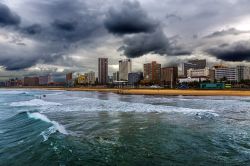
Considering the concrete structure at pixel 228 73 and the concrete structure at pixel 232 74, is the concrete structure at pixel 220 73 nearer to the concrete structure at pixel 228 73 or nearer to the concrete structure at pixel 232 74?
the concrete structure at pixel 228 73

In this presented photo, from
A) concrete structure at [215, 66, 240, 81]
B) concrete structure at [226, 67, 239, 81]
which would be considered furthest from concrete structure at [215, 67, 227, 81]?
concrete structure at [226, 67, 239, 81]

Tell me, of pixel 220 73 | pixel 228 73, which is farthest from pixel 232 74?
pixel 220 73

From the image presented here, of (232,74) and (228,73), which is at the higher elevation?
(228,73)

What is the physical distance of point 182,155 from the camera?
8.98 metres

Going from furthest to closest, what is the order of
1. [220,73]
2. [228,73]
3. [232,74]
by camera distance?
1. [220,73]
2. [228,73]
3. [232,74]

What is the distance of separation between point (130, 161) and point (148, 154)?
112 centimetres

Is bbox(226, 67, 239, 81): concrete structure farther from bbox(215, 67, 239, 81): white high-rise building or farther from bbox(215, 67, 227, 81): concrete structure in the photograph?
bbox(215, 67, 227, 81): concrete structure

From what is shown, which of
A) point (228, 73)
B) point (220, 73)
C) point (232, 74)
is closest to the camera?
point (232, 74)

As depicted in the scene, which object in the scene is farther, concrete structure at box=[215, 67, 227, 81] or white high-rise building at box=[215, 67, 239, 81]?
concrete structure at box=[215, 67, 227, 81]

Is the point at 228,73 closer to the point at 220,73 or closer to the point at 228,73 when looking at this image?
the point at 228,73

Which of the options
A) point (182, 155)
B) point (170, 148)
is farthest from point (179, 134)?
point (182, 155)

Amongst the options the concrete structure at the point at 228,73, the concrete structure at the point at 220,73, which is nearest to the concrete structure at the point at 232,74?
the concrete structure at the point at 228,73

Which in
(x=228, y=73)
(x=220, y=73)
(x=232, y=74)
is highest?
(x=220, y=73)

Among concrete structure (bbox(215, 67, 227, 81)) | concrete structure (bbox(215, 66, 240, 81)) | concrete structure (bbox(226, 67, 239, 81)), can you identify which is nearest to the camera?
concrete structure (bbox(226, 67, 239, 81))
